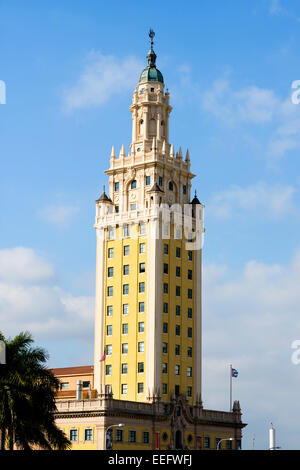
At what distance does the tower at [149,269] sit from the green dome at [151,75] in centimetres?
54

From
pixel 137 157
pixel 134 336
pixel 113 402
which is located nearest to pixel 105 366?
pixel 134 336

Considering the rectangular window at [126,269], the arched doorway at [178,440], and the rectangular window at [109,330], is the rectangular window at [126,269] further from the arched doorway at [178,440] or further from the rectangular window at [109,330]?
the arched doorway at [178,440]

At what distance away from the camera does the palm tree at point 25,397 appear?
191 feet

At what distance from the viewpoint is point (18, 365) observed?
60125mm

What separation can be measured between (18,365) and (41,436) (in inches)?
211

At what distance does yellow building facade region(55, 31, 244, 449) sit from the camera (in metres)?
118

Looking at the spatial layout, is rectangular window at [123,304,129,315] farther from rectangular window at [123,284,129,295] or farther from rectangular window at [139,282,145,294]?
rectangular window at [139,282,145,294]

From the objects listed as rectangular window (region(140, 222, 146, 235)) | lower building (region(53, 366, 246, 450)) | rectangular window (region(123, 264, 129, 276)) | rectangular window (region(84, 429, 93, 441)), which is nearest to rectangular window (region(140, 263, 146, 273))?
rectangular window (region(123, 264, 129, 276))

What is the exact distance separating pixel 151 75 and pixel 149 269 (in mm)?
33151

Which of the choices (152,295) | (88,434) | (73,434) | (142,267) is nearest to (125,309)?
(152,295)

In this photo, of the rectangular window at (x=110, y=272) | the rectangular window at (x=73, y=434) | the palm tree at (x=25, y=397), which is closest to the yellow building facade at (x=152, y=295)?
the rectangular window at (x=110, y=272)

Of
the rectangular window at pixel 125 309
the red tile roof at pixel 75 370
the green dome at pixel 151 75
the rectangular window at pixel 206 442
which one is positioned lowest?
the rectangular window at pixel 206 442
